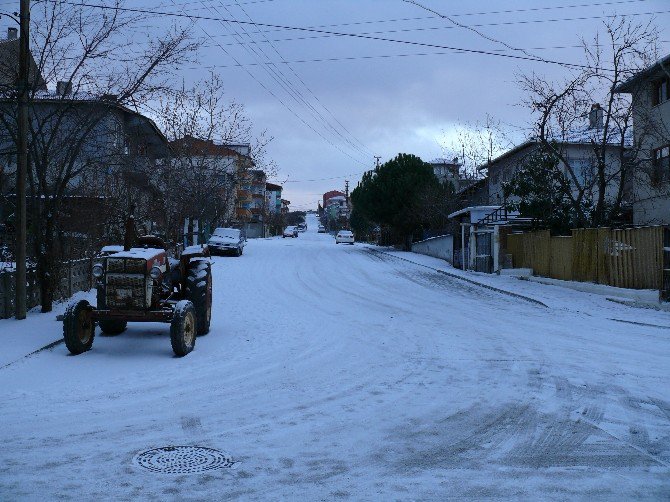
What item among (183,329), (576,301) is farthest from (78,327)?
(576,301)

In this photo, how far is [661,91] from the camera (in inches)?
1099

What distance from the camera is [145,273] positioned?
1128cm

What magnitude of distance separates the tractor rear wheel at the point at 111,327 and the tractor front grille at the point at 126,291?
4.91 feet

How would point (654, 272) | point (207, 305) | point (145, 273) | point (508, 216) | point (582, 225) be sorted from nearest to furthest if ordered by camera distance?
point (145, 273) < point (207, 305) < point (654, 272) < point (582, 225) < point (508, 216)

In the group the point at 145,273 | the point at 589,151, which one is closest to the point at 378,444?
the point at 145,273

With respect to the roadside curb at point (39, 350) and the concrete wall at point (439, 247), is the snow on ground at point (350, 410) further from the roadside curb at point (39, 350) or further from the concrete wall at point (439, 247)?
the concrete wall at point (439, 247)

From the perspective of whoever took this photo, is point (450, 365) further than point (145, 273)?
No

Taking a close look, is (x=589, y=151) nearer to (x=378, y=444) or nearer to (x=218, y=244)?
(x=218, y=244)

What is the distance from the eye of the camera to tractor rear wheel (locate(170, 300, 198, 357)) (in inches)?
423

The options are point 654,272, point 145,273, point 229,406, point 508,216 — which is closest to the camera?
point 229,406

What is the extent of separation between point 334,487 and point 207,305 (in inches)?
324

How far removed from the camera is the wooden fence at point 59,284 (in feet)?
45.0

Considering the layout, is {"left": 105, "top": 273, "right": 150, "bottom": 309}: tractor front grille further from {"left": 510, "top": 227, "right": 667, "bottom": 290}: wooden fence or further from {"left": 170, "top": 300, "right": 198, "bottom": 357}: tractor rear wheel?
{"left": 510, "top": 227, "right": 667, "bottom": 290}: wooden fence

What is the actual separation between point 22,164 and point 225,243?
1129 inches
